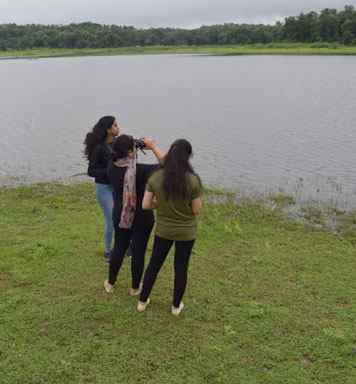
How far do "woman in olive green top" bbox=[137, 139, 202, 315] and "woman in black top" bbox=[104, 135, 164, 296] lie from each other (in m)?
0.31

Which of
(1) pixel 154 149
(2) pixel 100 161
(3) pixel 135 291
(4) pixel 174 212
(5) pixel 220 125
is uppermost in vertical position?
(1) pixel 154 149

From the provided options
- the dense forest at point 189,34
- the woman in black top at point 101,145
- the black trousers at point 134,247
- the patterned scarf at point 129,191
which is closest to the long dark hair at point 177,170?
the patterned scarf at point 129,191

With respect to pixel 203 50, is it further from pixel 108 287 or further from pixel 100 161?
pixel 108 287

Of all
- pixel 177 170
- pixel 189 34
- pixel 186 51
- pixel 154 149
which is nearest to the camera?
pixel 177 170

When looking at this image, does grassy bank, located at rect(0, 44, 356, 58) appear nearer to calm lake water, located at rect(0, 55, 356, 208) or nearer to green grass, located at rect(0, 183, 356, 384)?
calm lake water, located at rect(0, 55, 356, 208)

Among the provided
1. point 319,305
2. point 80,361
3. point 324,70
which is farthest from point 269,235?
point 324,70

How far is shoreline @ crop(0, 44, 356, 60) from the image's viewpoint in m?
84.1

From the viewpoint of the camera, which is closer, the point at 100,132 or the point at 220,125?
the point at 100,132

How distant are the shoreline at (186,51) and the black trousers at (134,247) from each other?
78.5 metres

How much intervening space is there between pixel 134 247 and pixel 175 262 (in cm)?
60

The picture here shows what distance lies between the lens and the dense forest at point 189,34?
9144 centimetres

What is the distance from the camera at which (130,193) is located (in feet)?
18.7

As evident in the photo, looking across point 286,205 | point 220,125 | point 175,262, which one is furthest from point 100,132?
point 220,125

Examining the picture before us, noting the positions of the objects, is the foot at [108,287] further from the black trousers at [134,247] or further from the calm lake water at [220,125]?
the calm lake water at [220,125]
